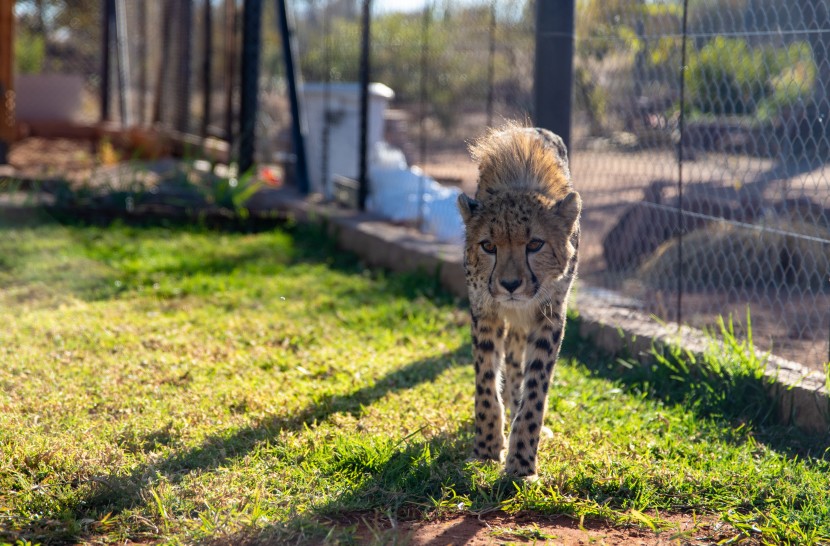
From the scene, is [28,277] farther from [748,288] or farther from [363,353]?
[748,288]

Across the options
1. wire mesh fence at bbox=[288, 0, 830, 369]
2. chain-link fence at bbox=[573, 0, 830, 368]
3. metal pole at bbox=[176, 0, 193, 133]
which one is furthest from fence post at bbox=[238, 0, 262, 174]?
chain-link fence at bbox=[573, 0, 830, 368]

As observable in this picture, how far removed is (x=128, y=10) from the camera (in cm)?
1648

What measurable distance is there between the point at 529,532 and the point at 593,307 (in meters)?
2.71

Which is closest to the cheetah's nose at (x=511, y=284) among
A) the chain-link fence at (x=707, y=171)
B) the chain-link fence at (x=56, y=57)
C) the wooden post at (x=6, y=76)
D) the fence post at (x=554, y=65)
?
the chain-link fence at (x=707, y=171)

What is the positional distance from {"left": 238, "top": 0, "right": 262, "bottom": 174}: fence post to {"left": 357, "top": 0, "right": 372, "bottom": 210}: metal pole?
1573 mm

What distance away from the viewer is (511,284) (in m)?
3.79

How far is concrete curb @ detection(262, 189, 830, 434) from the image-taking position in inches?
175

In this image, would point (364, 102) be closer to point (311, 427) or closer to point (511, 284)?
point (311, 427)

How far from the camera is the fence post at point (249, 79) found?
978 cm

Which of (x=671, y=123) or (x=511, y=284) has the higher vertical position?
(x=671, y=123)

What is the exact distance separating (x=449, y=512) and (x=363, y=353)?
2.06m

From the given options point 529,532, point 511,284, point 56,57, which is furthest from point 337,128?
point 56,57

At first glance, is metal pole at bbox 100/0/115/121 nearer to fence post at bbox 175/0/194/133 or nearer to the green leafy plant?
fence post at bbox 175/0/194/133

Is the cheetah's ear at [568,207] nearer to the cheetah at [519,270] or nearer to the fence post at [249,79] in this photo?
the cheetah at [519,270]
